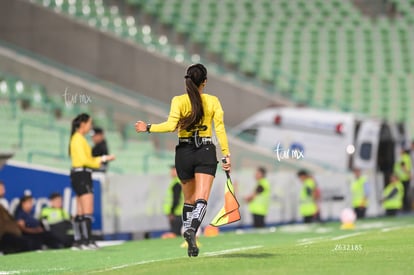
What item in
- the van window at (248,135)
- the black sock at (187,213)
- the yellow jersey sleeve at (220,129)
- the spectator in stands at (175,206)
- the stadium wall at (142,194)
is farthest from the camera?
the van window at (248,135)

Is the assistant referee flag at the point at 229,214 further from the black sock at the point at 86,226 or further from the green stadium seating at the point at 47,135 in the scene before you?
the green stadium seating at the point at 47,135

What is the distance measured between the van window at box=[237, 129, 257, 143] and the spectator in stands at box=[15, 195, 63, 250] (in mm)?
11121

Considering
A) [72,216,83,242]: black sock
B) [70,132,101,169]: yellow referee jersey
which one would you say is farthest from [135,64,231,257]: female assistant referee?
[72,216,83,242]: black sock

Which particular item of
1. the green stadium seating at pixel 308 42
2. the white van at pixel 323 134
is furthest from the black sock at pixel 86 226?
the green stadium seating at pixel 308 42

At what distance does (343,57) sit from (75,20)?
10157 millimetres

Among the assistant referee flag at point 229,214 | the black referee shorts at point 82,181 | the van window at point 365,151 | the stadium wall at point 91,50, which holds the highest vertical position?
the stadium wall at point 91,50

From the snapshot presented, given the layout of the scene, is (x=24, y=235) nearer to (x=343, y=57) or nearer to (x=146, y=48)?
(x=146, y=48)

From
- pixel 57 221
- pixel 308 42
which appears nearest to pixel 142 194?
pixel 57 221

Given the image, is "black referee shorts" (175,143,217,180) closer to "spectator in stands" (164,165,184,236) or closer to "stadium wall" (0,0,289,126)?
"spectator in stands" (164,165,184,236)

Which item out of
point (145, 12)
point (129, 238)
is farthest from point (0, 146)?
point (145, 12)

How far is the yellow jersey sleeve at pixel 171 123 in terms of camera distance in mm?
13211

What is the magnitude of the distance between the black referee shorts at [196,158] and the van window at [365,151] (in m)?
18.2

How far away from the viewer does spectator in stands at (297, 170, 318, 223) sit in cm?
2798

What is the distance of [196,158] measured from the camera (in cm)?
1352
